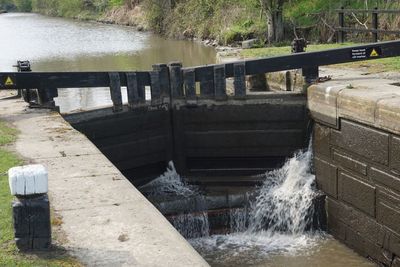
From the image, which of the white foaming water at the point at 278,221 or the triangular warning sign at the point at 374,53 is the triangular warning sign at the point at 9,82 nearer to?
the white foaming water at the point at 278,221

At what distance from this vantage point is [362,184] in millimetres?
8305

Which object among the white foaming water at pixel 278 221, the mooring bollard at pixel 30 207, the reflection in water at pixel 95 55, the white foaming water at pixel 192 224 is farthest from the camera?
the reflection in water at pixel 95 55

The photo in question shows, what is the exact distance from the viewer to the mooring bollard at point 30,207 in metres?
4.57

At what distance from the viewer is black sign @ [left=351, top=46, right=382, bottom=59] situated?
10.3 meters

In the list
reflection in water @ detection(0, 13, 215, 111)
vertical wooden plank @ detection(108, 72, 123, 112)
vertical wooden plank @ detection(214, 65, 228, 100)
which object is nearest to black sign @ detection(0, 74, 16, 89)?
vertical wooden plank @ detection(108, 72, 123, 112)

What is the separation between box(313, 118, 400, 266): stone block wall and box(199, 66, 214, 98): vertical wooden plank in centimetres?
178

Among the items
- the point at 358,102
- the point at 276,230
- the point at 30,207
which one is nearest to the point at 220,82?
the point at 276,230

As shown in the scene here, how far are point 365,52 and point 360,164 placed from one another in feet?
8.85

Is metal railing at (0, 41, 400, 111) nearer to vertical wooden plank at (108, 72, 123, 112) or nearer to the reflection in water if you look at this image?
vertical wooden plank at (108, 72, 123, 112)

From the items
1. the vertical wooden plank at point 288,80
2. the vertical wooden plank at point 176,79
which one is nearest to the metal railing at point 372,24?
the vertical wooden plank at point 288,80

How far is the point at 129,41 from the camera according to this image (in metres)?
37.0

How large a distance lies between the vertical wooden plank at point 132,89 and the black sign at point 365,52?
11.2ft

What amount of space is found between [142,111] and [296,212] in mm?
2820

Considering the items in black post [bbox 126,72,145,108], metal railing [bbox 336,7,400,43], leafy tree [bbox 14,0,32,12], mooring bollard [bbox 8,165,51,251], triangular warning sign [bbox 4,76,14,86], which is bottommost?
mooring bollard [bbox 8,165,51,251]
